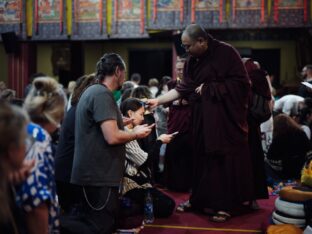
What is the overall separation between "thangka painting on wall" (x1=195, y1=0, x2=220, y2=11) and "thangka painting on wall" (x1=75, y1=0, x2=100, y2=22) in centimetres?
246

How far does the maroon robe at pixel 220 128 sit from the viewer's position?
14.8ft

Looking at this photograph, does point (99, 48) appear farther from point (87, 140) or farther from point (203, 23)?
point (87, 140)

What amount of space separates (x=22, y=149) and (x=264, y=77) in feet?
11.0

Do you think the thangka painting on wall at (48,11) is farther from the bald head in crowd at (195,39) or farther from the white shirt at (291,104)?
the bald head in crowd at (195,39)

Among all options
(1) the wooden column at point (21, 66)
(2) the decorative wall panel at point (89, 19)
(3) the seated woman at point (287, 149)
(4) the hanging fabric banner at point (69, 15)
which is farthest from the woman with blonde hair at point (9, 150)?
(1) the wooden column at point (21, 66)

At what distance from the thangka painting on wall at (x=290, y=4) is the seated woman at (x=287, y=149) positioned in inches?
182

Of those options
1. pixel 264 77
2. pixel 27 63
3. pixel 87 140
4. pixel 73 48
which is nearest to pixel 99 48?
pixel 73 48

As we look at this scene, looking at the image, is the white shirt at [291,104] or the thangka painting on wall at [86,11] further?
the thangka painting on wall at [86,11]

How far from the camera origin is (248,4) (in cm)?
1062

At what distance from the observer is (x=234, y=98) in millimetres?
4504

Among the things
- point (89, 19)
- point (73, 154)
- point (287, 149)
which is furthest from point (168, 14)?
point (73, 154)

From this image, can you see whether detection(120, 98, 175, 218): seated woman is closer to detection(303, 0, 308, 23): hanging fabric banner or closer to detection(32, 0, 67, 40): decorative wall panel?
detection(303, 0, 308, 23): hanging fabric banner

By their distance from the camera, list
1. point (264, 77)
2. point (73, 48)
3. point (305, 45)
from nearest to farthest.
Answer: point (264, 77) → point (305, 45) → point (73, 48)

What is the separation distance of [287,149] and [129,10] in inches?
246
